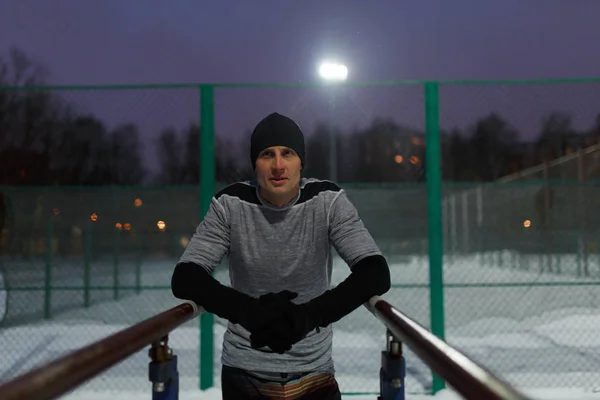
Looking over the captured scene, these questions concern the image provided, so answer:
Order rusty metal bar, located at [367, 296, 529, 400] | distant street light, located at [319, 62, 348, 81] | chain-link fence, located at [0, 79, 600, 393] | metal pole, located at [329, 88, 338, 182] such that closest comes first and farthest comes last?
rusty metal bar, located at [367, 296, 529, 400] < chain-link fence, located at [0, 79, 600, 393] < metal pole, located at [329, 88, 338, 182] < distant street light, located at [319, 62, 348, 81]

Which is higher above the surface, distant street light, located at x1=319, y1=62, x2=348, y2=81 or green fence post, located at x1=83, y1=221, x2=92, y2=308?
distant street light, located at x1=319, y1=62, x2=348, y2=81

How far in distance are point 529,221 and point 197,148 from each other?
114 inches

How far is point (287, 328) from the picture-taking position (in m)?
1.19

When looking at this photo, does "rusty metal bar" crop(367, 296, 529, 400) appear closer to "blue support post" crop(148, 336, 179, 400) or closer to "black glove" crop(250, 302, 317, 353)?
"black glove" crop(250, 302, 317, 353)

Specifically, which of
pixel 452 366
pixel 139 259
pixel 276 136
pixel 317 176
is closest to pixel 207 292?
pixel 276 136

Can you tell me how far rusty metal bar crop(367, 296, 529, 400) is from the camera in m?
0.71

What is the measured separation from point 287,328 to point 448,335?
15.8 ft

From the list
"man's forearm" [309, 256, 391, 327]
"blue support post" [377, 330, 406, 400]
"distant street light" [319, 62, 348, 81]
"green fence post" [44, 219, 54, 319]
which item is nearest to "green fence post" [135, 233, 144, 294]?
"green fence post" [44, 219, 54, 319]

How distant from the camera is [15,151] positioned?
5066 millimetres

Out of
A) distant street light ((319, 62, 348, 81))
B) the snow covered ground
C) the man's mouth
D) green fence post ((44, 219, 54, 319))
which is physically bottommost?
the snow covered ground

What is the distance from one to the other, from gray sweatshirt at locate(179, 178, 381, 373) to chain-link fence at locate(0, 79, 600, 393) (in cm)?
318

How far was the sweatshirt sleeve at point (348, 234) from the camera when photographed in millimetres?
1409

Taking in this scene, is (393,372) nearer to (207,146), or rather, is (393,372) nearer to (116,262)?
(207,146)

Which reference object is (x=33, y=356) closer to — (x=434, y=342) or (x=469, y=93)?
(x=469, y=93)
